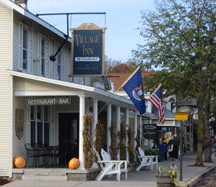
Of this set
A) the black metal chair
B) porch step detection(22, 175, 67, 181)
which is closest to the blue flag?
porch step detection(22, 175, 67, 181)

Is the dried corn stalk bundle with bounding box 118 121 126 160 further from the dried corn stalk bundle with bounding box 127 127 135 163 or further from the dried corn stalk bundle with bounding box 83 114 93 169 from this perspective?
the dried corn stalk bundle with bounding box 83 114 93 169

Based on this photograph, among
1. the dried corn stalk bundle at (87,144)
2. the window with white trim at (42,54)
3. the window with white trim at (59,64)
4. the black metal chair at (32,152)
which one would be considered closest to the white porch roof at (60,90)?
the dried corn stalk bundle at (87,144)

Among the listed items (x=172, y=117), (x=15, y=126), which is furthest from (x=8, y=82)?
(x=172, y=117)

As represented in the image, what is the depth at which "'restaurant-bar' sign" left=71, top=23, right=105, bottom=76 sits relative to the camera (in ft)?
57.1

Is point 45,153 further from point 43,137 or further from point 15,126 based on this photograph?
point 15,126

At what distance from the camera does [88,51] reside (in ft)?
57.3

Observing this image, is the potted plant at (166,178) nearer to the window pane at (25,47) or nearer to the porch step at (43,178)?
the porch step at (43,178)

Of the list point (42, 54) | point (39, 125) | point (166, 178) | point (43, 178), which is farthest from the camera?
point (42, 54)

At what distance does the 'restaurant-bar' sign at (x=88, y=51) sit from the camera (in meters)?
17.4

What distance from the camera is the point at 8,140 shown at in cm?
1536

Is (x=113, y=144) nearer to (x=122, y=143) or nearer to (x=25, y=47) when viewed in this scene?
(x=122, y=143)

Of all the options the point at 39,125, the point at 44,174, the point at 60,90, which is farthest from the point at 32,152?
the point at 60,90

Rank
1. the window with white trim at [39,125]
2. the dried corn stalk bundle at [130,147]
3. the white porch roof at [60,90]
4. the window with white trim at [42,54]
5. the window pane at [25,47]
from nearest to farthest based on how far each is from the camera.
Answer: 1. the white porch roof at [60,90]
2. the window pane at [25,47]
3. the window with white trim at [39,125]
4. the window with white trim at [42,54]
5. the dried corn stalk bundle at [130,147]

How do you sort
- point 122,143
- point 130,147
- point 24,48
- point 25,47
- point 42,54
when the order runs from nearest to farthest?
point 24,48 < point 25,47 < point 42,54 < point 122,143 < point 130,147
